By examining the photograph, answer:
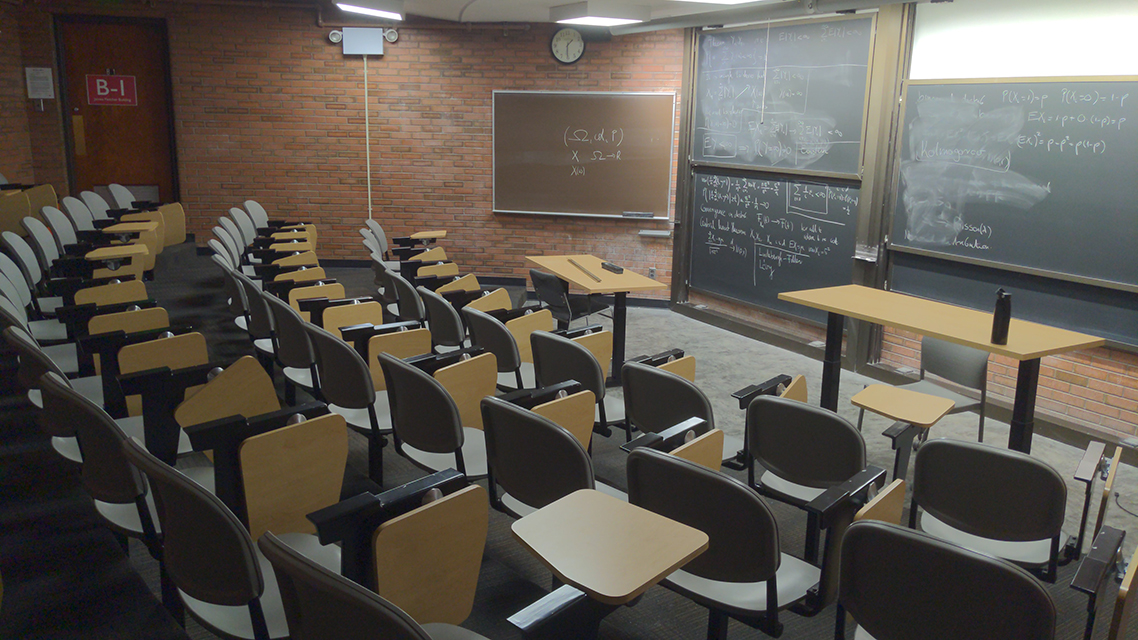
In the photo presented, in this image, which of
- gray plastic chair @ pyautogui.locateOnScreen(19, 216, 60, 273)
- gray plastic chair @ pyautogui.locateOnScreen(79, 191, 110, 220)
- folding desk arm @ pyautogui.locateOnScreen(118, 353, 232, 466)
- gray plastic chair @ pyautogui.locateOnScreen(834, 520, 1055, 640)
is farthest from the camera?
gray plastic chair @ pyautogui.locateOnScreen(79, 191, 110, 220)

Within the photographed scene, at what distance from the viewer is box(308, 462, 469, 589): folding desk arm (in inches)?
70.0

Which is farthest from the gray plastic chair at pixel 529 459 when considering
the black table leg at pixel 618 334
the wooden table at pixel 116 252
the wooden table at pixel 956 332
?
the wooden table at pixel 116 252

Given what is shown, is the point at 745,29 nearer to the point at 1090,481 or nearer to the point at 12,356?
the point at 1090,481

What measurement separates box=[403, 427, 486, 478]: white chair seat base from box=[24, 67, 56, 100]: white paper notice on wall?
8.59 meters

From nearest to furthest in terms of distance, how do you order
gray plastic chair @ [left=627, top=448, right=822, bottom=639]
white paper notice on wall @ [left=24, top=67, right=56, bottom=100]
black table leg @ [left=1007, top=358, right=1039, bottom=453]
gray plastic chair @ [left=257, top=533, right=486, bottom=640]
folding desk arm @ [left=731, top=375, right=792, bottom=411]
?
gray plastic chair @ [left=257, top=533, right=486, bottom=640] < gray plastic chair @ [left=627, top=448, right=822, bottom=639] < folding desk arm @ [left=731, top=375, right=792, bottom=411] < black table leg @ [left=1007, top=358, right=1039, bottom=453] < white paper notice on wall @ [left=24, top=67, right=56, bottom=100]

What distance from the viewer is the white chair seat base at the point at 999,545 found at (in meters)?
2.67

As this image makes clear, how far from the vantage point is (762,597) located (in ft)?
7.41

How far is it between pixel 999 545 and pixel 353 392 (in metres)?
2.70

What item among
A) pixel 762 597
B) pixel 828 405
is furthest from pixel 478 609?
pixel 828 405

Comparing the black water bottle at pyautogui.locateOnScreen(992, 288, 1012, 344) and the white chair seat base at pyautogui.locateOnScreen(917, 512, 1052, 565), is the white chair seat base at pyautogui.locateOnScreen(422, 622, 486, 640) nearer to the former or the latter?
the white chair seat base at pyautogui.locateOnScreen(917, 512, 1052, 565)

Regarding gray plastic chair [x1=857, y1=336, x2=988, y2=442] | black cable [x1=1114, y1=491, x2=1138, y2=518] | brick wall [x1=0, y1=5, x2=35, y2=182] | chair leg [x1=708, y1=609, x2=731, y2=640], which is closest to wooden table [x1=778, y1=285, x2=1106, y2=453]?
gray plastic chair [x1=857, y1=336, x2=988, y2=442]

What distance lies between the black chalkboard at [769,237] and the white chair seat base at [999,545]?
3778 millimetres

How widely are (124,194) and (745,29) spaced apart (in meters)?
6.92

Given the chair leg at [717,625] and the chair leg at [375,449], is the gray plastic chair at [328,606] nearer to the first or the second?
the chair leg at [717,625]
